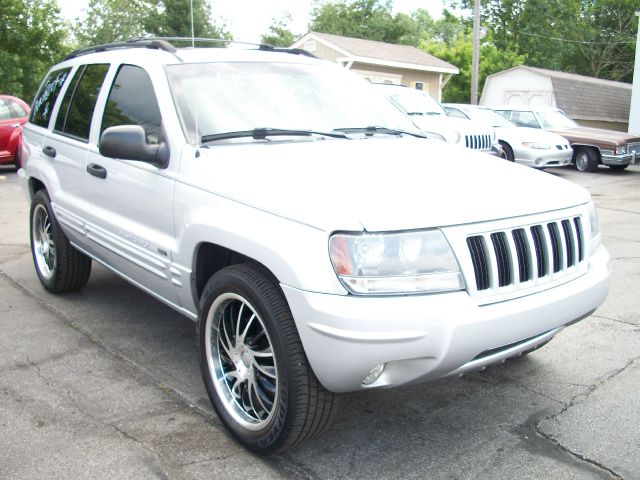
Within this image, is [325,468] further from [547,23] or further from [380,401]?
[547,23]

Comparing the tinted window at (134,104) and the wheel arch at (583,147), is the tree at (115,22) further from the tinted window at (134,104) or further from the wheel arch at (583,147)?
the tinted window at (134,104)

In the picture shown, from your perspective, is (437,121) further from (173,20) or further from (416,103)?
(173,20)

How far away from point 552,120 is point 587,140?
1.21 meters

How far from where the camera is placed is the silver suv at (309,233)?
2.64m

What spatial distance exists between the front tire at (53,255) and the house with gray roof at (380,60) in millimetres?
22411

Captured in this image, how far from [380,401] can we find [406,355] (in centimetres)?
116

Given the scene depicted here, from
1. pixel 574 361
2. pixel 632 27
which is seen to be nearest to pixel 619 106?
pixel 632 27

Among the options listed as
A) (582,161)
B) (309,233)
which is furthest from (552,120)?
(309,233)

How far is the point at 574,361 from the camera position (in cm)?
421

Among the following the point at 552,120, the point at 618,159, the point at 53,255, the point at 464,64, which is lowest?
the point at 618,159

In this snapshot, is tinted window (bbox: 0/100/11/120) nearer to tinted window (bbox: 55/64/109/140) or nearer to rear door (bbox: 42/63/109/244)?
rear door (bbox: 42/63/109/244)

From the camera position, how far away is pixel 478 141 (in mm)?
12016

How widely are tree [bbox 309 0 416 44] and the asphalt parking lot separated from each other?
5240cm

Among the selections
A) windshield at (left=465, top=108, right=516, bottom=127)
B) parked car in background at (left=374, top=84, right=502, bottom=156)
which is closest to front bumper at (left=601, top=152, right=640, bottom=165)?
windshield at (left=465, top=108, right=516, bottom=127)
